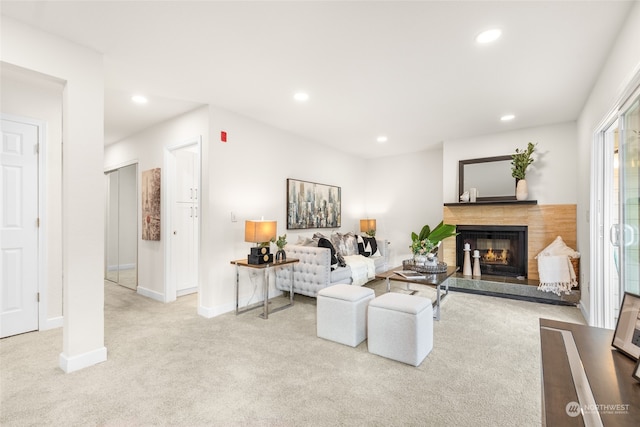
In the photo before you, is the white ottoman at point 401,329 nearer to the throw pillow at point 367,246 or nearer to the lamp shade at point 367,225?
the throw pillow at point 367,246

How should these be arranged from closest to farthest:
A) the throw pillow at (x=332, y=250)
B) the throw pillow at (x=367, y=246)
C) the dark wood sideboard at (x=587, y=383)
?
the dark wood sideboard at (x=587, y=383)
the throw pillow at (x=332, y=250)
the throw pillow at (x=367, y=246)

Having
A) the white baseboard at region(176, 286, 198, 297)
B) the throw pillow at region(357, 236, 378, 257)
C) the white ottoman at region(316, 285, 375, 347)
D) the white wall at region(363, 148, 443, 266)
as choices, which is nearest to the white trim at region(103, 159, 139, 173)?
the white baseboard at region(176, 286, 198, 297)

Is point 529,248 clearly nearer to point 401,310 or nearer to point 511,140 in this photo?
point 511,140

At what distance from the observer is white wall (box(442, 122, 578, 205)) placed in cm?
432

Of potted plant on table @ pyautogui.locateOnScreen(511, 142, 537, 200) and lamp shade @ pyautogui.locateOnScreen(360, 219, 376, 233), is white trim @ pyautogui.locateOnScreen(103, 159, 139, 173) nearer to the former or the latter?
lamp shade @ pyautogui.locateOnScreen(360, 219, 376, 233)

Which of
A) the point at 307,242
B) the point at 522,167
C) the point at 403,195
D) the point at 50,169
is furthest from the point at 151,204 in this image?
the point at 522,167

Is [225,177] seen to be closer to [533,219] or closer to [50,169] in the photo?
[50,169]

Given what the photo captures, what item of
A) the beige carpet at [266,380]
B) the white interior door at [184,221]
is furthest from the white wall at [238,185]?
the white interior door at [184,221]

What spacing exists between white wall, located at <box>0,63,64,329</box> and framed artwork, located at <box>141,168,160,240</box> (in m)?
1.08

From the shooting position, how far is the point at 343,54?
2490mm

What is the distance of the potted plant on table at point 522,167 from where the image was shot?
4.43 m

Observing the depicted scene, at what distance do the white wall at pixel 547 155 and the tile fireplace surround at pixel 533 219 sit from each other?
0.15 metres

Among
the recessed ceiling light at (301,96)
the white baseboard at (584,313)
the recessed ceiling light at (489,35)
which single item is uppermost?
the recessed ceiling light at (489,35)

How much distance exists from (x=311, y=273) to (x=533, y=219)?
11.4ft
